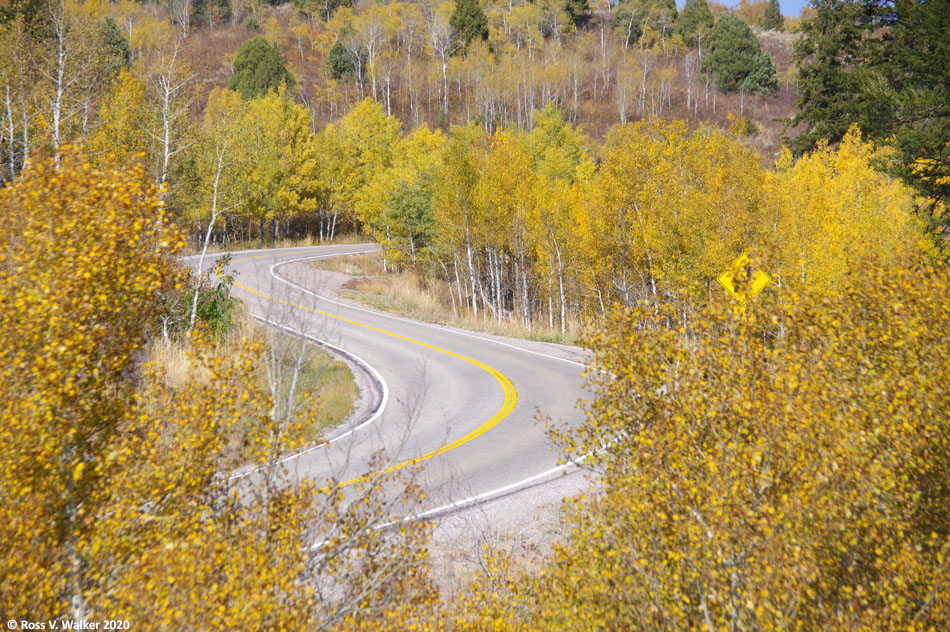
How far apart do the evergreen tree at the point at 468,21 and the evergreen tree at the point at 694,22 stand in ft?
100

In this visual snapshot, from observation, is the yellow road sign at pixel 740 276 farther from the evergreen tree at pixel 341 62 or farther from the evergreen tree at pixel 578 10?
the evergreen tree at pixel 578 10

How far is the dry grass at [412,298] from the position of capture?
24328 millimetres

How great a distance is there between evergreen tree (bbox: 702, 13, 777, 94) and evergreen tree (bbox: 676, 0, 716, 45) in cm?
1295

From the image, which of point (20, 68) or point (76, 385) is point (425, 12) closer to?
point (20, 68)

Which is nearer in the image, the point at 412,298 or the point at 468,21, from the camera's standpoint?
the point at 412,298

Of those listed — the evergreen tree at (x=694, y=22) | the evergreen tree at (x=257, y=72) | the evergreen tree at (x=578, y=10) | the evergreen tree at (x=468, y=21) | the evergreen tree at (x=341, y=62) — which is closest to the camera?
the evergreen tree at (x=257, y=72)

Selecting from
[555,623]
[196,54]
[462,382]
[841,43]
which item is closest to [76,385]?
[555,623]

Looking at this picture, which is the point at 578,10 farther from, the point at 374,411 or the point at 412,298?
the point at 374,411

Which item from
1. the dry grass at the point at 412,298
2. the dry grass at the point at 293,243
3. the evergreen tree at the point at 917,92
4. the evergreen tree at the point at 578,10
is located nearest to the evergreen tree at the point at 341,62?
the dry grass at the point at 293,243

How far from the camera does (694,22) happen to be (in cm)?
8888

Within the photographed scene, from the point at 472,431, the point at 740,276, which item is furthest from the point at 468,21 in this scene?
the point at 740,276

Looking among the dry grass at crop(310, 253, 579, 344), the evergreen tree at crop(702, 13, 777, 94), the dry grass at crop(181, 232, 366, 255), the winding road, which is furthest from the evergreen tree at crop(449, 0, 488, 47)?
the winding road

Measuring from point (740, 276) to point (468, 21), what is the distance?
79.7m

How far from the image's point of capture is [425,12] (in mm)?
87625
